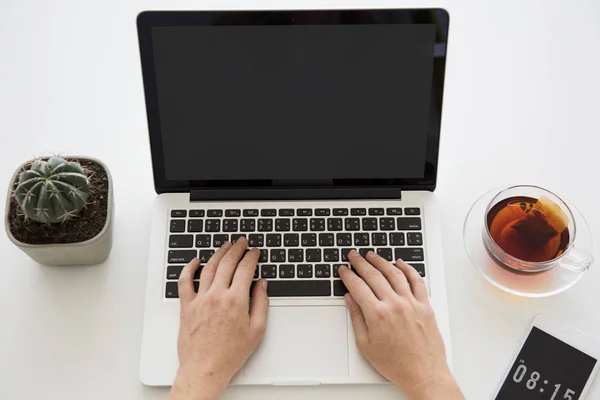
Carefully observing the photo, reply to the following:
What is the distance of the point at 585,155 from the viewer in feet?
3.81

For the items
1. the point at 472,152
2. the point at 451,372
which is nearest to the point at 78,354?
the point at 451,372

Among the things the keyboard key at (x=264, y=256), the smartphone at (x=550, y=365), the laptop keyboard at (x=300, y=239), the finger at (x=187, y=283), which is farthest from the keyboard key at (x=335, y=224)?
the smartphone at (x=550, y=365)

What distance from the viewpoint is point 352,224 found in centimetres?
107

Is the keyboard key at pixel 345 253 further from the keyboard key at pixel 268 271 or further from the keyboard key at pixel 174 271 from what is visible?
the keyboard key at pixel 174 271

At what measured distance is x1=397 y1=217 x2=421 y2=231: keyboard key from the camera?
41.9 inches

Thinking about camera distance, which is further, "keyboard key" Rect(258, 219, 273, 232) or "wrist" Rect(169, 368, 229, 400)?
"keyboard key" Rect(258, 219, 273, 232)

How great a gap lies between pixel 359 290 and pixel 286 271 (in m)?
0.11

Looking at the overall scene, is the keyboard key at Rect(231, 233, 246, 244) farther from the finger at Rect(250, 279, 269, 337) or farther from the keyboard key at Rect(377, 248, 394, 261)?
the keyboard key at Rect(377, 248, 394, 261)

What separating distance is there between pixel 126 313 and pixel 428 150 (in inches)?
20.4

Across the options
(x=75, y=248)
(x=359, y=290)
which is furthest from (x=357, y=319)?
(x=75, y=248)

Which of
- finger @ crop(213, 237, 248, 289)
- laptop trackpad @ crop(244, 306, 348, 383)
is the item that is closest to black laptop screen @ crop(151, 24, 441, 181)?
finger @ crop(213, 237, 248, 289)

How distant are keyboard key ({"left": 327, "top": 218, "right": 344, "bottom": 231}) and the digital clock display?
1.06 ft

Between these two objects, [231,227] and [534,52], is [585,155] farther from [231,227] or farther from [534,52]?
[231,227]

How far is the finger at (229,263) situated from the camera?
3.32 feet
